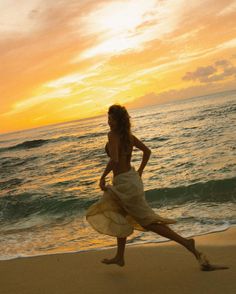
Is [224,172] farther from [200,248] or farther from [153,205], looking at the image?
[200,248]

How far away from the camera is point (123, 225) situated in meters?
4.13

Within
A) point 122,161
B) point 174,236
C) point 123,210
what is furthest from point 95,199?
point 174,236

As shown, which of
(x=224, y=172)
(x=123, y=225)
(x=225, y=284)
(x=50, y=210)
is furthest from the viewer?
(x=224, y=172)

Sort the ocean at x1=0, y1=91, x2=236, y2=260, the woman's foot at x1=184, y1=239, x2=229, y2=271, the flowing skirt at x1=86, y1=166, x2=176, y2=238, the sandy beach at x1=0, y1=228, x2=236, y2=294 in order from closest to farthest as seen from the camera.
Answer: the sandy beach at x1=0, y1=228, x2=236, y2=294 < the woman's foot at x1=184, y1=239, x2=229, y2=271 < the flowing skirt at x1=86, y1=166, x2=176, y2=238 < the ocean at x1=0, y1=91, x2=236, y2=260

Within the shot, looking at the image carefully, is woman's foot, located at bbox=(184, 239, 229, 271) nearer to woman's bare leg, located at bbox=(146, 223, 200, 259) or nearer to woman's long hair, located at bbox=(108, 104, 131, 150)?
woman's bare leg, located at bbox=(146, 223, 200, 259)

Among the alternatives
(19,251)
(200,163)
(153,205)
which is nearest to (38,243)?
(19,251)

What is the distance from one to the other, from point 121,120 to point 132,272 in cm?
174

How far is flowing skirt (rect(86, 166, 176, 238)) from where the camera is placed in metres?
4.10

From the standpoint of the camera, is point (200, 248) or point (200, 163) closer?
point (200, 248)

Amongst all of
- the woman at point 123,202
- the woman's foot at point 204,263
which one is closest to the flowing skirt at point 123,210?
the woman at point 123,202

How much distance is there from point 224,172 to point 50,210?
4.80 m

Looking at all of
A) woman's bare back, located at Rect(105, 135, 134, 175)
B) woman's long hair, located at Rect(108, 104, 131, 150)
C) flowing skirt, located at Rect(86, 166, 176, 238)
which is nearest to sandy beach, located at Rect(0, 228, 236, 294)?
flowing skirt, located at Rect(86, 166, 176, 238)

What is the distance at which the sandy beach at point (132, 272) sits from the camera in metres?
3.80

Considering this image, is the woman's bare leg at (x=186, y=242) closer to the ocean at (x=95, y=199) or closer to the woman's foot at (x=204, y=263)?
the woman's foot at (x=204, y=263)
